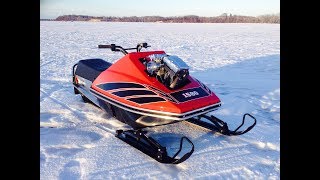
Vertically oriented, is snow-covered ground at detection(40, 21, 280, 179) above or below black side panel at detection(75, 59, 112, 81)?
below

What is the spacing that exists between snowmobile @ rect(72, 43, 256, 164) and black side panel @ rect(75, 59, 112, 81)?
0.54m

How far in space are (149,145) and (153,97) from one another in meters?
0.48

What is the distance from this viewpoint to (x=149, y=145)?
3.16 m

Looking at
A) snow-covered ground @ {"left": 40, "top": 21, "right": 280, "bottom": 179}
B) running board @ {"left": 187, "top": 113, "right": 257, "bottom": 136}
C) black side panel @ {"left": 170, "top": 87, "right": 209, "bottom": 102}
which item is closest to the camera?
snow-covered ground @ {"left": 40, "top": 21, "right": 280, "bottom": 179}

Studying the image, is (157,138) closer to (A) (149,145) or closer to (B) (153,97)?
(A) (149,145)

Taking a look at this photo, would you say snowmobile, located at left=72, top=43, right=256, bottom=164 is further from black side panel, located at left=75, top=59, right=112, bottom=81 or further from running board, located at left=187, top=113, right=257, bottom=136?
black side panel, located at left=75, top=59, right=112, bottom=81

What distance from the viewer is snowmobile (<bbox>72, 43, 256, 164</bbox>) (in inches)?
116

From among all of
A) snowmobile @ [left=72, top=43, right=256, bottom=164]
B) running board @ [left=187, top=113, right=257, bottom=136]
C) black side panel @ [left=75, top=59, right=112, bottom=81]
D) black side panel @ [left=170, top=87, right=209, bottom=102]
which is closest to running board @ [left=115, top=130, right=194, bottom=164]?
snowmobile @ [left=72, top=43, right=256, bottom=164]
